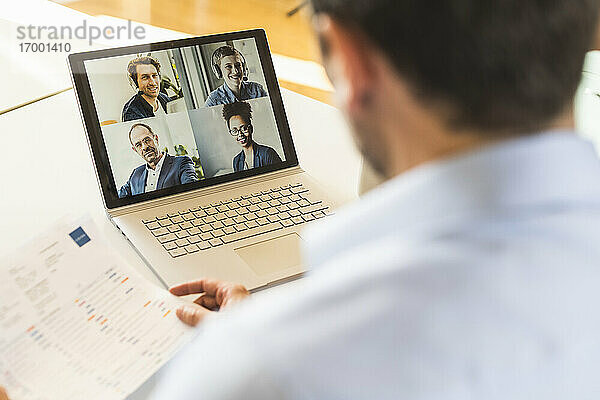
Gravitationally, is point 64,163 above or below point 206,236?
above

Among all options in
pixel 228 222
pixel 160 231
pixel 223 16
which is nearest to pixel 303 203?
pixel 228 222

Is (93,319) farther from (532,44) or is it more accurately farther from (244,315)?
(532,44)

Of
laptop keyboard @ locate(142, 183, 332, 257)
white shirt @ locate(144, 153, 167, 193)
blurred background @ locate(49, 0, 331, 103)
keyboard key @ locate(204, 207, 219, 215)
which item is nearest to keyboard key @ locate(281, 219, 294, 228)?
laptop keyboard @ locate(142, 183, 332, 257)

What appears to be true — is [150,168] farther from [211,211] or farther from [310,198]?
[310,198]

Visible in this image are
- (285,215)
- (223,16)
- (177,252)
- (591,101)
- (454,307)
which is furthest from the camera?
(223,16)

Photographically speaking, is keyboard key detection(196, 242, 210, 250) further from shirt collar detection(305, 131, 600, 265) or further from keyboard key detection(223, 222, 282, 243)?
shirt collar detection(305, 131, 600, 265)

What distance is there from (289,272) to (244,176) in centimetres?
25

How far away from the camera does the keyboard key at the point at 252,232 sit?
3.33ft

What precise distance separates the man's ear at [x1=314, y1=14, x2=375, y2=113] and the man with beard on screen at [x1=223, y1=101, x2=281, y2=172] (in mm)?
691

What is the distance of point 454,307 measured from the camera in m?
0.36

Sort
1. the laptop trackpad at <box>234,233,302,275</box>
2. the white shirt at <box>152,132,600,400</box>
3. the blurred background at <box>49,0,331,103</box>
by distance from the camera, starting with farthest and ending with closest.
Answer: the blurred background at <box>49,0,331,103</box>, the laptop trackpad at <box>234,233,302,275</box>, the white shirt at <box>152,132,600,400</box>

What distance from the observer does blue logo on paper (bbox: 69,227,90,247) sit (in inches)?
33.5

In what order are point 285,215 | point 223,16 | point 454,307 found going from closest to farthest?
point 454,307
point 285,215
point 223,16

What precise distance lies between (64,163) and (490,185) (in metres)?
0.93
